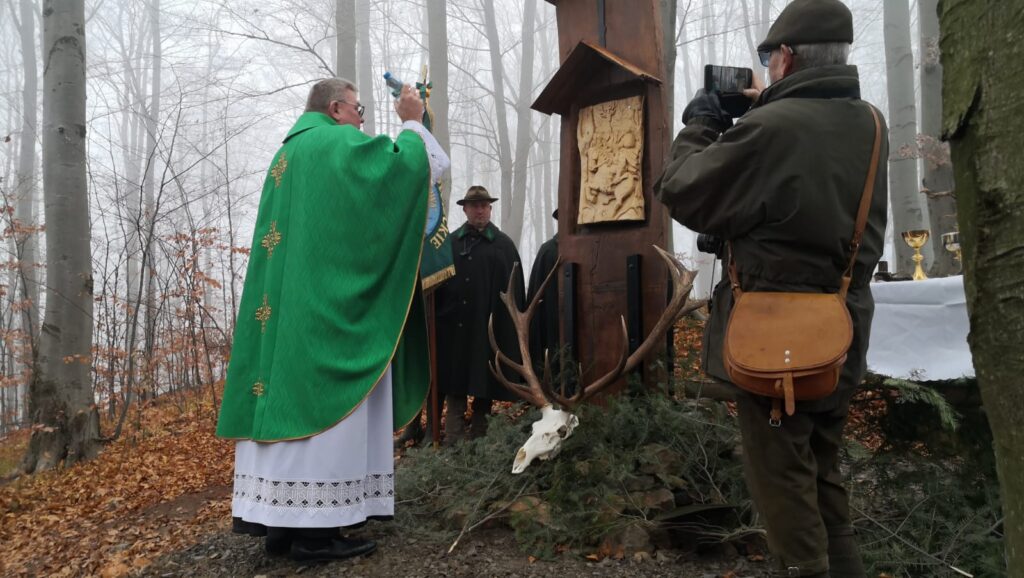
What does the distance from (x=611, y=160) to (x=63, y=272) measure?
5.56m

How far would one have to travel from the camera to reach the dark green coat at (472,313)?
596 cm

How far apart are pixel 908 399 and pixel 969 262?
8.20ft

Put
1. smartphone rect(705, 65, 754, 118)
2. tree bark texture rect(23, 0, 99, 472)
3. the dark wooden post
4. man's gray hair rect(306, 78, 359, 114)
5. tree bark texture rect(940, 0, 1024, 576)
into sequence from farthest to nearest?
tree bark texture rect(23, 0, 99, 472), the dark wooden post, man's gray hair rect(306, 78, 359, 114), smartphone rect(705, 65, 754, 118), tree bark texture rect(940, 0, 1024, 576)

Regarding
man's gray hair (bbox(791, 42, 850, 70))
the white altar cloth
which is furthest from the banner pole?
man's gray hair (bbox(791, 42, 850, 70))

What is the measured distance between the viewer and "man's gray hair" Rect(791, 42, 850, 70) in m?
2.33

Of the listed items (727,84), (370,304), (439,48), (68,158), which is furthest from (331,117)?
(439,48)

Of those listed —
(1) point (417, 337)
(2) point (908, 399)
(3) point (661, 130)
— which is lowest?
(2) point (908, 399)

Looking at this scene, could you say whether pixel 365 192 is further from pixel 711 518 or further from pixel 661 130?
pixel 711 518

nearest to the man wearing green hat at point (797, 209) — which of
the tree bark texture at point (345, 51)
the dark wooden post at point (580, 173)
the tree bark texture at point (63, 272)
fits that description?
the dark wooden post at point (580, 173)

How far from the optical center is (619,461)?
3.65 meters

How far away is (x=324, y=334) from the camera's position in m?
3.53

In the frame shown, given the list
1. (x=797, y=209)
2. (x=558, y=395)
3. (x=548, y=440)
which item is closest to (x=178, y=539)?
(x=548, y=440)

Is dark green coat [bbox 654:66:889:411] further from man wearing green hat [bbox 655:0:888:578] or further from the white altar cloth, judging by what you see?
the white altar cloth

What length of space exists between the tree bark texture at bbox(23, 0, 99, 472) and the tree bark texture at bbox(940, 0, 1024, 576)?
7601 millimetres
